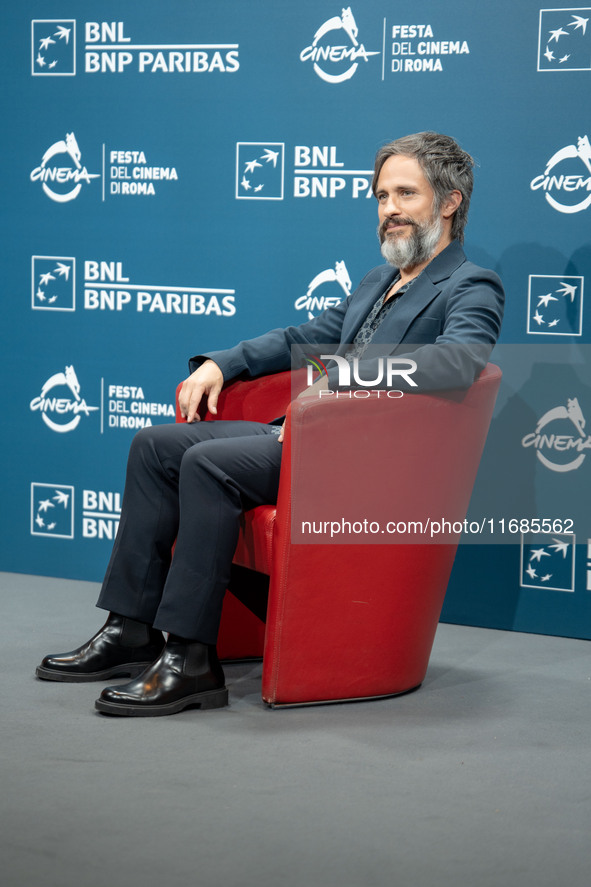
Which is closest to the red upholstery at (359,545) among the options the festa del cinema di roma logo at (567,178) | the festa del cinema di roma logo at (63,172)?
the festa del cinema di roma logo at (567,178)

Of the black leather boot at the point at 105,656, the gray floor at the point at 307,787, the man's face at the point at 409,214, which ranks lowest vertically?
the gray floor at the point at 307,787

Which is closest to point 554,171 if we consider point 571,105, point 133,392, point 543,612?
point 571,105

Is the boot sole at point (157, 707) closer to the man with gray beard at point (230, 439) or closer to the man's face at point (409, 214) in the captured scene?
the man with gray beard at point (230, 439)

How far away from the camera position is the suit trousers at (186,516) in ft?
8.30

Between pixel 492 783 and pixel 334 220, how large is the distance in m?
1.80

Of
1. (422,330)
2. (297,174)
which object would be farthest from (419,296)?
(297,174)

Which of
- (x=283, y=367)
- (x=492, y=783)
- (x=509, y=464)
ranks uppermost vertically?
(x=283, y=367)

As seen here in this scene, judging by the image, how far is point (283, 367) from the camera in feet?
9.94

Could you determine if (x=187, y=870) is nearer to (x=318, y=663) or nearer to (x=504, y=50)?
(x=318, y=663)

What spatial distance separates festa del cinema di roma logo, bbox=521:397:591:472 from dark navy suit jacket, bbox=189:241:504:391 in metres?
0.58

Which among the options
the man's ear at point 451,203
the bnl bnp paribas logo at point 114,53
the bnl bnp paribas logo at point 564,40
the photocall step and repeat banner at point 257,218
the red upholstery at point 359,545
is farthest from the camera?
the bnl bnp paribas logo at point 114,53

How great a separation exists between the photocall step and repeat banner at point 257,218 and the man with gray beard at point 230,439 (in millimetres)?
379

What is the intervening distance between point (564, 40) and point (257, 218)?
1.01 metres

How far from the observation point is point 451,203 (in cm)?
286
